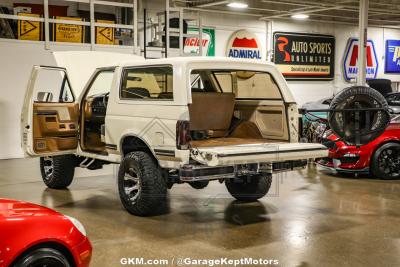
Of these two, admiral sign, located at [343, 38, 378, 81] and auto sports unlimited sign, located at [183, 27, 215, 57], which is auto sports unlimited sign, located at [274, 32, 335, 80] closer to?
admiral sign, located at [343, 38, 378, 81]

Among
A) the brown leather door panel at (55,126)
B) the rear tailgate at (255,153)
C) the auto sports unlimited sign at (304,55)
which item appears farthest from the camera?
the auto sports unlimited sign at (304,55)

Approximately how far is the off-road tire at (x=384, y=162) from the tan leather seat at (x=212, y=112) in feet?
10.7

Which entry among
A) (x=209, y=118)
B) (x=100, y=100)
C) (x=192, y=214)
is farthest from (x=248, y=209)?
(x=100, y=100)

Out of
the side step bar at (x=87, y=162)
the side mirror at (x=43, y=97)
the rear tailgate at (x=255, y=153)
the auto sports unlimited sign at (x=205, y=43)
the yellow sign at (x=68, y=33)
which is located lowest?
the side step bar at (x=87, y=162)

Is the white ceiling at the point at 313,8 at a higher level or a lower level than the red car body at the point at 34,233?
higher

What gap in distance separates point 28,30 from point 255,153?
8012mm

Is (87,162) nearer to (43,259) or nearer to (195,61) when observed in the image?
(195,61)

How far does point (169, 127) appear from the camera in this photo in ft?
18.4

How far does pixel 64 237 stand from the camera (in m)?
3.32

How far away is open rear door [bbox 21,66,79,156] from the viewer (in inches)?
264

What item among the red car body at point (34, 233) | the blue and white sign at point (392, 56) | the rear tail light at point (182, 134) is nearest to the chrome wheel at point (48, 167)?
the rear tail light at point (182, 134)

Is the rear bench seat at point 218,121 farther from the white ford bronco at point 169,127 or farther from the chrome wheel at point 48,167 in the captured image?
the chrome wheel at point 48,167

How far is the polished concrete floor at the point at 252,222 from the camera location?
4867 millimetres

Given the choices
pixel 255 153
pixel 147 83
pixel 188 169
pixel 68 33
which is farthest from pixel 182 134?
pixel 68 33
